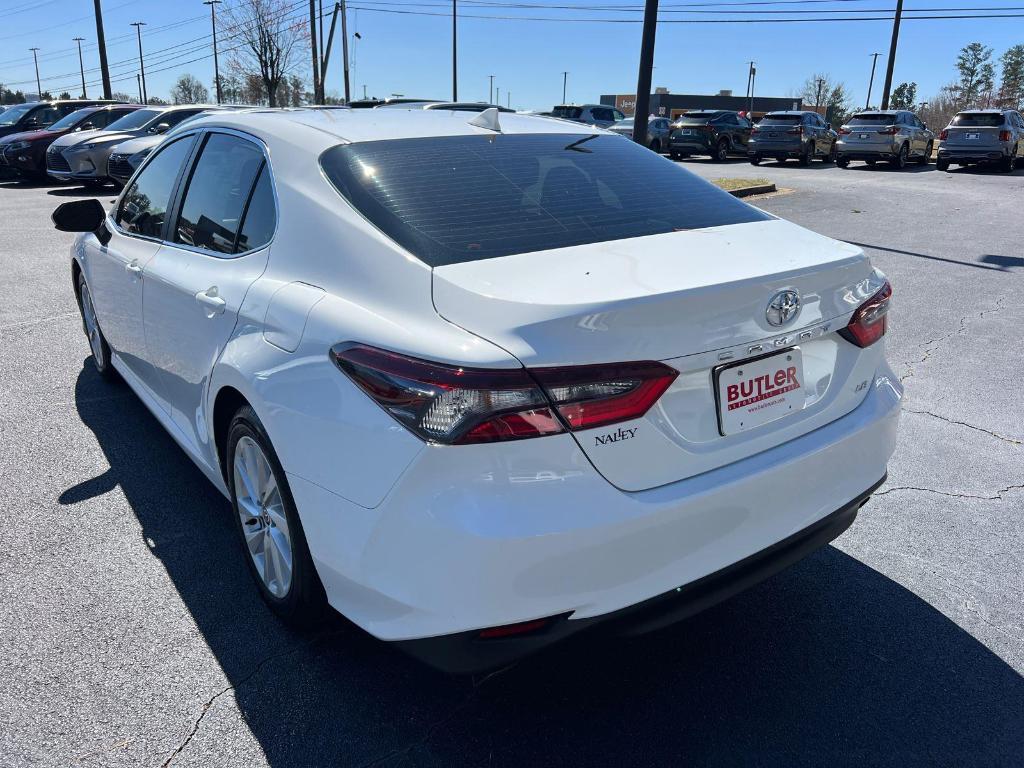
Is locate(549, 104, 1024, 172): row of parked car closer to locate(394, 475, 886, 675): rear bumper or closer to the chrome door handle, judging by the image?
the chrome door handle

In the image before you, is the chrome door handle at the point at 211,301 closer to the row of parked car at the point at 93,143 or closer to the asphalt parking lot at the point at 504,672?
the asphalt parking lot at the point at 504,672

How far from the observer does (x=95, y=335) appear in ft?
17.2


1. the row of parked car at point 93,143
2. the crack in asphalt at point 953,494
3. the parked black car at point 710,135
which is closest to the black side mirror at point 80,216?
the crack in asphalt at point 953,494

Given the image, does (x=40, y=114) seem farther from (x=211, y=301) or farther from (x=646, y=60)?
(x=211, y=301)

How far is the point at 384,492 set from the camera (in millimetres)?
2051

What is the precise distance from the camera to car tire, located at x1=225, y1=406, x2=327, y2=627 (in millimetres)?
2531

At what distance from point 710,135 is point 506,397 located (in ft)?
89.7

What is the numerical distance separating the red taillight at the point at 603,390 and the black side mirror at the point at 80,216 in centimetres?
349

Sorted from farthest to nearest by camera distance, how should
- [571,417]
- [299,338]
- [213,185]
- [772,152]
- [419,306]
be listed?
1. [772,152]
2. [213,185]
3. [299,338]
4. [419,306]
5. [571,417]

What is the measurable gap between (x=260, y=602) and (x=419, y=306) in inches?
58.9

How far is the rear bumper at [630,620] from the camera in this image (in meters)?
2.06

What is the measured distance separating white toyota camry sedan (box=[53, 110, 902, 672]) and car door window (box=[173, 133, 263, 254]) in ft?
0.08

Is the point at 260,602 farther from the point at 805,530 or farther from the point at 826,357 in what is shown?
the point at 826,357

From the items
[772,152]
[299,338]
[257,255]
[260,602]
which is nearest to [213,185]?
[257,255]
